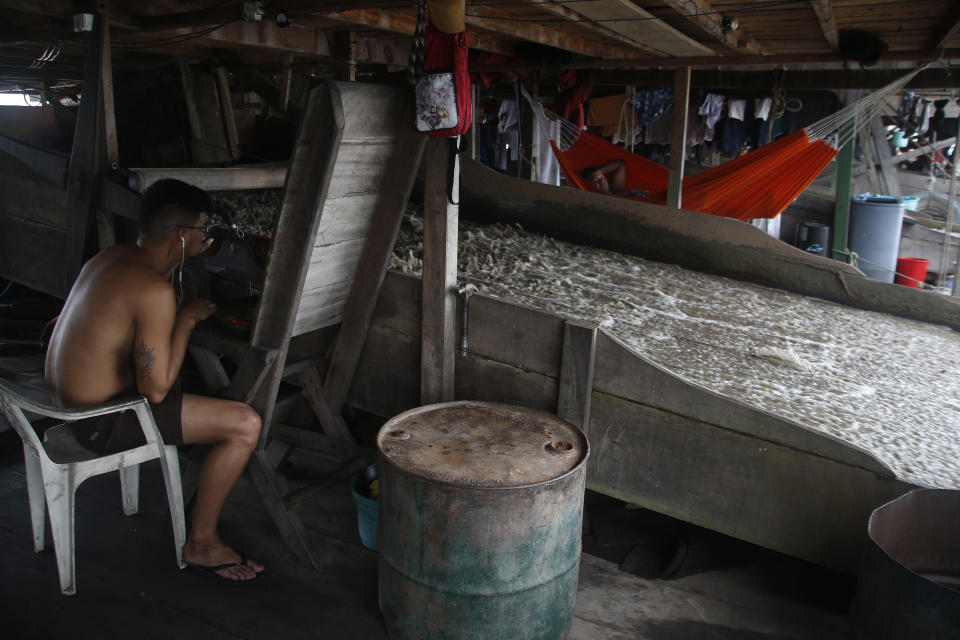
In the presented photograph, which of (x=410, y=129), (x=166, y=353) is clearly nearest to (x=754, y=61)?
(x=410, y=129)

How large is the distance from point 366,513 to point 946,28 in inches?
146

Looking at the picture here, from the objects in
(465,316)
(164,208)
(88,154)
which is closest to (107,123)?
(88,154)

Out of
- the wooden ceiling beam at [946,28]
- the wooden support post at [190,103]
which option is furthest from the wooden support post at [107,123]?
the wooden ceiling beam at [946,28]

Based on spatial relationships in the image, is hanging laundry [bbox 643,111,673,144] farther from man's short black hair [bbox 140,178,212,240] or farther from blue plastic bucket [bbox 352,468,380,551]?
man's short black hair [bbox 140,178,212,240]

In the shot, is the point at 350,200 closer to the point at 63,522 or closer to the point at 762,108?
the point at 63,522

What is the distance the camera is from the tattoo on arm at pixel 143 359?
2.28 metres

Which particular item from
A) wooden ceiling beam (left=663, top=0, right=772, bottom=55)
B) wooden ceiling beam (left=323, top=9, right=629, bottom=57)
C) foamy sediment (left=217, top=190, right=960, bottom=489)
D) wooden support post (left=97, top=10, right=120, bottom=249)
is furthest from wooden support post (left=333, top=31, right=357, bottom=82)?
wooden ceiling beam (left=663, top=0, right=772, bottom=55)

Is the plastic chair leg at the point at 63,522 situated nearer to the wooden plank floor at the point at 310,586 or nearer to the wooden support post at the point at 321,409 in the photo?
the wooden plank floor at the point at 310,586

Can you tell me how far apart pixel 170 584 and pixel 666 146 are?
785cm

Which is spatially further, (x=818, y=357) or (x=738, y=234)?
(x=738, y=234)

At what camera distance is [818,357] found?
2953mm

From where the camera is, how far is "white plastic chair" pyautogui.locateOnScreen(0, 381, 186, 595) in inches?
87.7

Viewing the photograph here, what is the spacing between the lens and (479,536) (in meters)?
1.95

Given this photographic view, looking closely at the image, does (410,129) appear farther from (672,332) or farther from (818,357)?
(818,357)
